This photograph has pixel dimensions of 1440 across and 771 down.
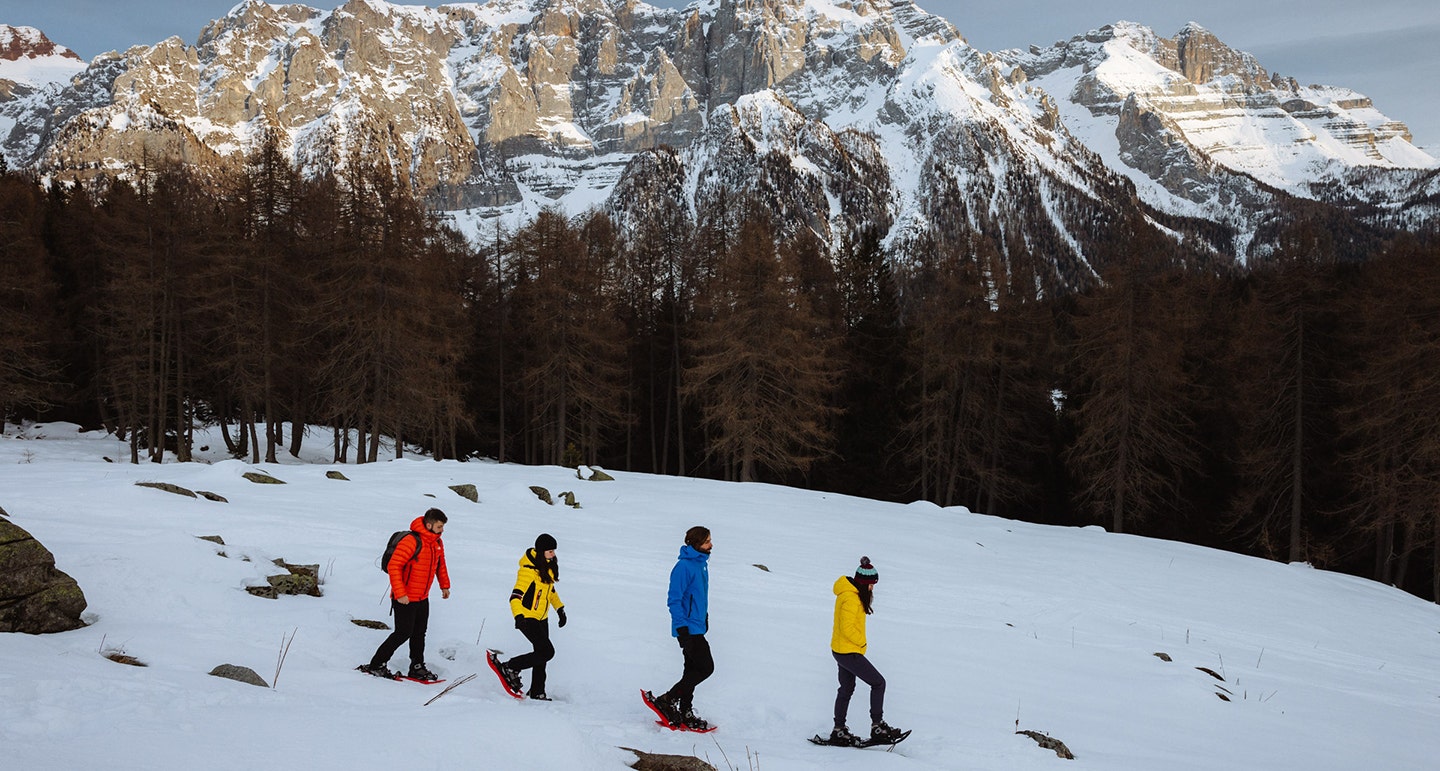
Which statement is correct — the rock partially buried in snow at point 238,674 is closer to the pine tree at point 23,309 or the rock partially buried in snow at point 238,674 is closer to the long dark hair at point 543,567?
the long dark hair at point 543,567

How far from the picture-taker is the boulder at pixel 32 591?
21.4 feet

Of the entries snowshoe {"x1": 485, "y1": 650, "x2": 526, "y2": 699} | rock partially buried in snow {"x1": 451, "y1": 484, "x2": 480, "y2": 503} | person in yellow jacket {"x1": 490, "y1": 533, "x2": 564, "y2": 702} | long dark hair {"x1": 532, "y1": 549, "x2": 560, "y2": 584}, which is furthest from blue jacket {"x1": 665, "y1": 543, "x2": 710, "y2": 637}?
rock partially buried in snow {"x1": 451, "y1": 484, "x2": 480, "y2": 503}

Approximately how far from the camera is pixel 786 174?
470 ft

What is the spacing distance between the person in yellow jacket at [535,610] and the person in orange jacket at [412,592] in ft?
2.54

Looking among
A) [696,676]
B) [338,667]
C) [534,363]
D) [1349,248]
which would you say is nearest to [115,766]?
[338,667]

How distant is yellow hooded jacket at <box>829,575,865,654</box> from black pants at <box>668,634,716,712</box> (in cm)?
118

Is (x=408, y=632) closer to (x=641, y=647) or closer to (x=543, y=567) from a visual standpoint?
(x=543, y=567)

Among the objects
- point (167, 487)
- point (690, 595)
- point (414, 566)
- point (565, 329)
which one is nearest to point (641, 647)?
point (690, 595)

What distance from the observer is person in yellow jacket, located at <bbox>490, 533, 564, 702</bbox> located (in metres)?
7.08

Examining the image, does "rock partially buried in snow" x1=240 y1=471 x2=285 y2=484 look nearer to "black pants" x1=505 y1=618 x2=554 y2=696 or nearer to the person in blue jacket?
"black pants" x1=505 y1=618 x2=554 y2=696

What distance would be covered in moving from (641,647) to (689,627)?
2.35 meters

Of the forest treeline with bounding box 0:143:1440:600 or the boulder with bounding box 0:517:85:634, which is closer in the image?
the boulder with bounding box 0:517:85:634

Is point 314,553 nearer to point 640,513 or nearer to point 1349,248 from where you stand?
point 640,513

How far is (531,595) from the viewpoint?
7.11 meters
